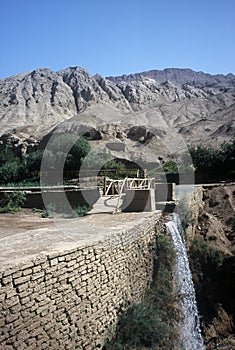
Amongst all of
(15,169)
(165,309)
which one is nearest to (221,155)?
(15,169)

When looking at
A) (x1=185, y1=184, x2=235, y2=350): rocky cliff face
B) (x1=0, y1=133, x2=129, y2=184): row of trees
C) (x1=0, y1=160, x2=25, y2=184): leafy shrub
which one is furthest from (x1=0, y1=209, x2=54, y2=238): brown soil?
(x1=0, y1=160, x2=25, y2=184): leafy shrub

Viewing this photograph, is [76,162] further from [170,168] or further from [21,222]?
[21,222]

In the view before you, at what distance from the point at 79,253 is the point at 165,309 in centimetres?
375

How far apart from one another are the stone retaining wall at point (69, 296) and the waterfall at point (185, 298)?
5.67 ft

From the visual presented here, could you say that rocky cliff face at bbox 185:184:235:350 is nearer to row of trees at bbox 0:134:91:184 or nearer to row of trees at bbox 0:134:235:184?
row of trees at bbox 0:134:235:184

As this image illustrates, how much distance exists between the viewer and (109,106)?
69125mm

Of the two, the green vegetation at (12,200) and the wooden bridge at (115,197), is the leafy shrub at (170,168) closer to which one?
the wooden bridge at (115,197)

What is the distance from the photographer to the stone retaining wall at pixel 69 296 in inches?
195

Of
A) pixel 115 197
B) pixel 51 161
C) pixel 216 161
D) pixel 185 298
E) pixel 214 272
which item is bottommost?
pixel 185 298

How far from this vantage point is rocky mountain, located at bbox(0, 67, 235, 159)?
50.2m

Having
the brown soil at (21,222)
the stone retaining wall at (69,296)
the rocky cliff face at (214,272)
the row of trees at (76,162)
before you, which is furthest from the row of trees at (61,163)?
the stone retaining wall at (69,296)

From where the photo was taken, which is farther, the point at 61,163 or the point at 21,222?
the point at 61,163

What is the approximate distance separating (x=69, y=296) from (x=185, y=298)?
512 centimetres

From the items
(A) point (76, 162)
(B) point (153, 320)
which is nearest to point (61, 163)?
(A) point (76, 162)
